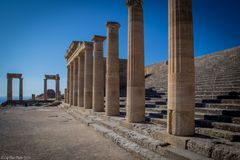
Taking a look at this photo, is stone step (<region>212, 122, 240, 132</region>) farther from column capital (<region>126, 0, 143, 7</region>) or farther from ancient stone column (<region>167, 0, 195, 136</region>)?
column capital (<region>126, 0, 143, 7</region>)

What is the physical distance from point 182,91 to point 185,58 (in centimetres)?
109

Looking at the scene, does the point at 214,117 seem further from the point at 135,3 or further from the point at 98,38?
the point at 98,38

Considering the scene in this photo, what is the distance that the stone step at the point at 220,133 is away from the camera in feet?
19.0

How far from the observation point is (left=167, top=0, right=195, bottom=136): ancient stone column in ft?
22.4

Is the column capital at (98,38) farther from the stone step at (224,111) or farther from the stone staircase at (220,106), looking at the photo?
the stone step at (224,111)

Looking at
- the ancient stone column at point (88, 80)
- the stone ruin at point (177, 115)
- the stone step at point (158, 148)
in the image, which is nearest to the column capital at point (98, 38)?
the ancient stone column at point (88, 80)

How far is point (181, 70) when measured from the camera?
22.6ft

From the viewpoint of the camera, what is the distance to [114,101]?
13.8 metres

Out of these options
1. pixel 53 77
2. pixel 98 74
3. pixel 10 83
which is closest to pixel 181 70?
pixel 98 74

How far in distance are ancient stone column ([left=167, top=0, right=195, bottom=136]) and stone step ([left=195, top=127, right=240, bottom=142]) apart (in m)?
0.51

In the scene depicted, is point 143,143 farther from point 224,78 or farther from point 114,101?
point 224,78

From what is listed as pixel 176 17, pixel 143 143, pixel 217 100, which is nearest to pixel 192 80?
pixel 176 17

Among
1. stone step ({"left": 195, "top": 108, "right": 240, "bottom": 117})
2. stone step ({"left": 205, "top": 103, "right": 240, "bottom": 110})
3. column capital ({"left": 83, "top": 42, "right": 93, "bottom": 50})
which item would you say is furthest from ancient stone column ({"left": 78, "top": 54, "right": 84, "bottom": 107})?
stone step ({"left": 195, "top": 108, "right": 240, "bottom": 117})

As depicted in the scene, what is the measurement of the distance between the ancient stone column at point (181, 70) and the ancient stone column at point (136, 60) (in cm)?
322
